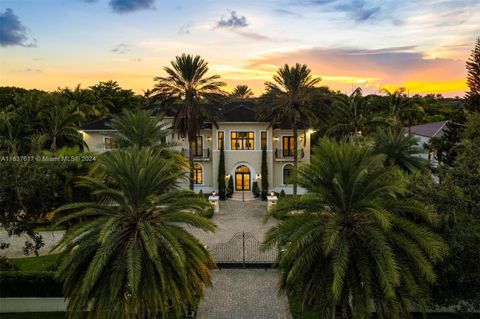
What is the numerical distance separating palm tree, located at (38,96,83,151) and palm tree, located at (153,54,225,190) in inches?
392

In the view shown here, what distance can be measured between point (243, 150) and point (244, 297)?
17.8m

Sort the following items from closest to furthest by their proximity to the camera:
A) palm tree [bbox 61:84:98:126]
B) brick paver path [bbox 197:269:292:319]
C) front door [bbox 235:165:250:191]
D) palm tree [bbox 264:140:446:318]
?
1. palm tree [bbox 264:140:446:318]
2. brick paver path [bbox 197:269:292:319]
3. front door [bbox 235:165:250:191]
4. palm tree [bbox 61:84:98:126]

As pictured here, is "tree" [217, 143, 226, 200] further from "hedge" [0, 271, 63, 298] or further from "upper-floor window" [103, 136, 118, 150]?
"hedge" [0, 271, 63, 298]

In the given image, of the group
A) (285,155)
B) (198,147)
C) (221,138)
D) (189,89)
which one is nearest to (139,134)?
(189,89)

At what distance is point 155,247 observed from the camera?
28.8 feet

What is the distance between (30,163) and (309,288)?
12.7 m

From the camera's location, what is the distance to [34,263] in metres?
17.0

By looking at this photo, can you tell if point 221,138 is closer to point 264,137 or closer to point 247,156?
point 247,156

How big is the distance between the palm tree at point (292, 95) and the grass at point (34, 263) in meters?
16.9

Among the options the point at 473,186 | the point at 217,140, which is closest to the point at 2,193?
the point at 473,186

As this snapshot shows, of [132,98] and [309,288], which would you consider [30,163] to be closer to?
[309,288]

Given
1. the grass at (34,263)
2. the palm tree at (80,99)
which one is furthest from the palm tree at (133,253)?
the palm tree at (80,99)

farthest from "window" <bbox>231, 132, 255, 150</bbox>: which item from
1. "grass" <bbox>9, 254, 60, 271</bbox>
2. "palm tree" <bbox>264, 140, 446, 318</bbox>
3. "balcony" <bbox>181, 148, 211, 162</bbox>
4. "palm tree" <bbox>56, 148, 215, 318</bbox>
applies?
"palm tree" <bbox>264, 140, 446, 318</bbox>

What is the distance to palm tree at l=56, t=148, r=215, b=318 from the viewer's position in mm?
8867
